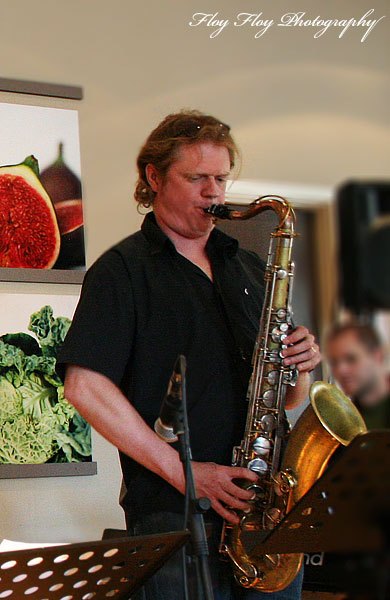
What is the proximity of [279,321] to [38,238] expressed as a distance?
106 cm

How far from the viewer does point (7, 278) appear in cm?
246

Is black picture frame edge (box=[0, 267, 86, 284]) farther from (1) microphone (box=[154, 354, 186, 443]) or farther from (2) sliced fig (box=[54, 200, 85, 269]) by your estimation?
(1) microphone (box=[154, 354, 186, 443])

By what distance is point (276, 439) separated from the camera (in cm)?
175

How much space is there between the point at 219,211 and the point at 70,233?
106cm

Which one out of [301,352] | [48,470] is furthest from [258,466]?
[48,470]

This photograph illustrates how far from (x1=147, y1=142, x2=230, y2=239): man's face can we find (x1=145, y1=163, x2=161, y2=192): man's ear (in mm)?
18

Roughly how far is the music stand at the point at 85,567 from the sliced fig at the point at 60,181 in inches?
64.9

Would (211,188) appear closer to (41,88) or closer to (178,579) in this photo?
(178,579)

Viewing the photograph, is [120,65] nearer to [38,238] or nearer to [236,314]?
[38,238]

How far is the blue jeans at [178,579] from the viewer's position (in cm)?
145

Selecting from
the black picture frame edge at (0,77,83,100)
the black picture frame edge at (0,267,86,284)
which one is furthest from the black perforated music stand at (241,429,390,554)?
the black picture frame edge at (0,77,83,100)

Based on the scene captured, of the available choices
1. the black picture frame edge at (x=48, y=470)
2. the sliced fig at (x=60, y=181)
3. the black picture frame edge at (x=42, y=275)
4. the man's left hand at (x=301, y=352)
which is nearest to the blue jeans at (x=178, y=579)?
the man's left hand at (x=301, y=352)

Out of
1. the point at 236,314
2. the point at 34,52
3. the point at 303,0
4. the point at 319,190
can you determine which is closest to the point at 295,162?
the point at 319,190

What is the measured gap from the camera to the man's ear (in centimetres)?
174
